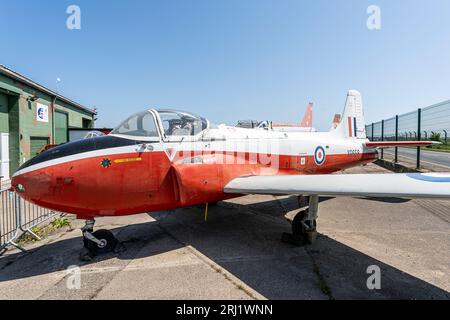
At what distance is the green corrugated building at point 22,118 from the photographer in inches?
505

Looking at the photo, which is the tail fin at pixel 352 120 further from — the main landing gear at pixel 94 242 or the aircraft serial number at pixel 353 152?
the main landing gear at pixel 94 242

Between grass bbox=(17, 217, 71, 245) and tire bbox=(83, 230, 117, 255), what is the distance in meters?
1.81

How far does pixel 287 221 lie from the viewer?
Answer: 19.9 feet

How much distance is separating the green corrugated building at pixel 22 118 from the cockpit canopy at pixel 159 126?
476 inches

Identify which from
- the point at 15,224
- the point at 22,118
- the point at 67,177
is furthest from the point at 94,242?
the point at 22,118

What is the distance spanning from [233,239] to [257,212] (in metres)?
2.04

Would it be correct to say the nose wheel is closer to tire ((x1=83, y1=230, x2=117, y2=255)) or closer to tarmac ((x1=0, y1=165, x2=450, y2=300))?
tire ((x1=83, y1=230, x2=117, y2=255))

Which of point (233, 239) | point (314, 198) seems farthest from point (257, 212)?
point (314, 198)

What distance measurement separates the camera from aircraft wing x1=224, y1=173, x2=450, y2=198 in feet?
10.6

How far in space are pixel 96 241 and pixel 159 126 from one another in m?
2.22

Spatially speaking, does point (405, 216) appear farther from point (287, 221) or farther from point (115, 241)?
point (115, 241)

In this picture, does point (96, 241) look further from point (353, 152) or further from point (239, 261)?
point (353, 152)

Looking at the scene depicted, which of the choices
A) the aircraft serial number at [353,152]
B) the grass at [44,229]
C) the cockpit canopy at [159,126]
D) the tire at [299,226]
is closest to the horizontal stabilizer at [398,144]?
the aircraft serial number at [353,152]

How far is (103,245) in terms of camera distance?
441 cm
